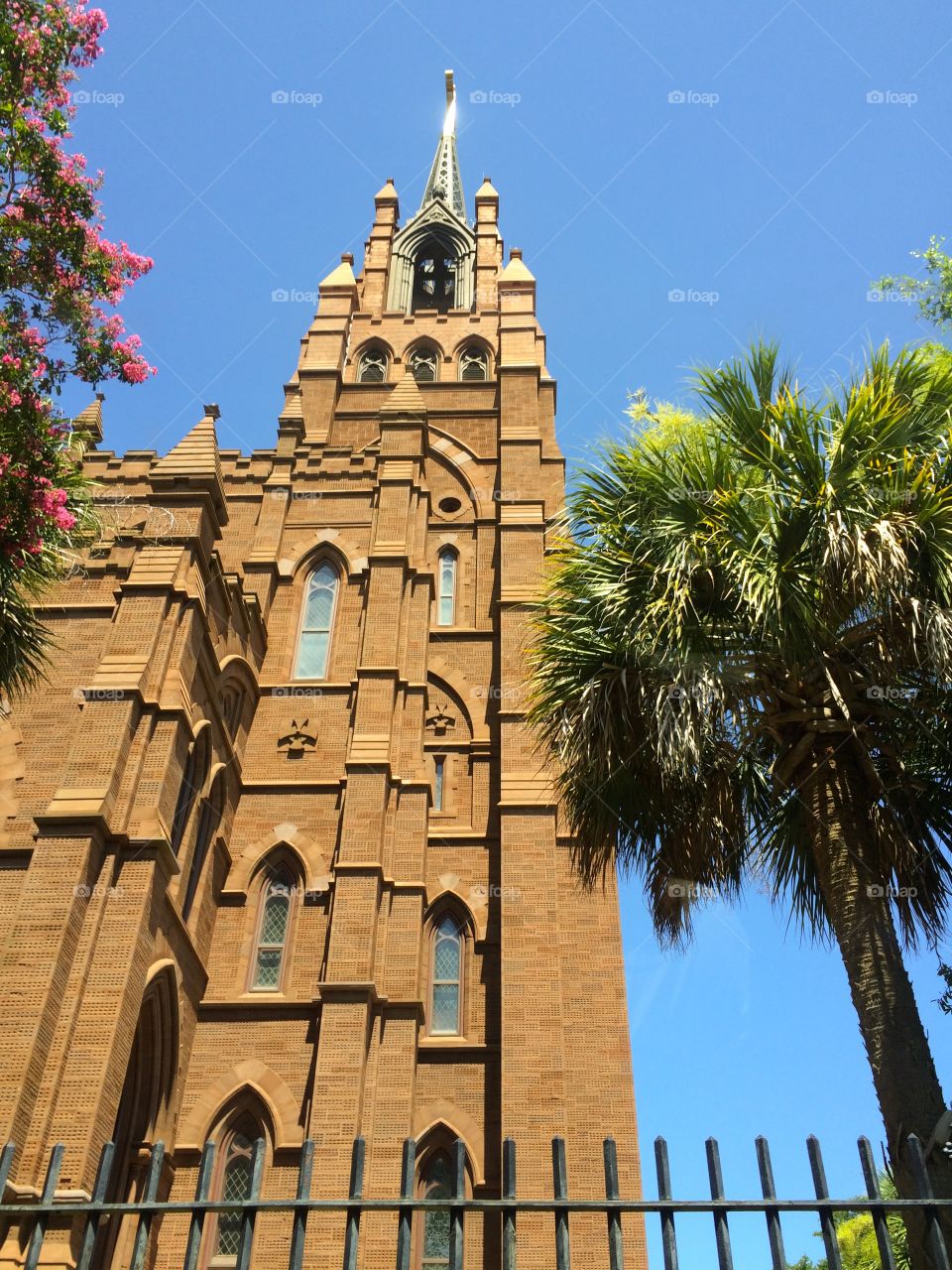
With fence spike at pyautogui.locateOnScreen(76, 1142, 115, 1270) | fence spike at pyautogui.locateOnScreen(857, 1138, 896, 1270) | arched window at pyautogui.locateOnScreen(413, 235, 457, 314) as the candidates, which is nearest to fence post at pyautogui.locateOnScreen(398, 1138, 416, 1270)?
fence spike at pyautogui.locateOnScreen(76, 1142, 115, 1270)

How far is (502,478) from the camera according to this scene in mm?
24688

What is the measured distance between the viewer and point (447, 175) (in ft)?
148

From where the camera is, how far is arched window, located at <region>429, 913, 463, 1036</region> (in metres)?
17.1

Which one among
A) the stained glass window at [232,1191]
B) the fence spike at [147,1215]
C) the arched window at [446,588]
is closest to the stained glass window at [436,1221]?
the stained glass window at [232,1191]

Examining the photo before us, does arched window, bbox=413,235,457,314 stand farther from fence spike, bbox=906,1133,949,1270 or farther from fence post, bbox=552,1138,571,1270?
fence spike, bbox=906,1133,949,1270

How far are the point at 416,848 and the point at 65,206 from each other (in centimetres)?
1086

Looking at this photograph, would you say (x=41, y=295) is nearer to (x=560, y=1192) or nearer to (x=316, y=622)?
(x=560, y=1192)

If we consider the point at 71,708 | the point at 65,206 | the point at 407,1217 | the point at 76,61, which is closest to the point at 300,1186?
the point at 407,1217

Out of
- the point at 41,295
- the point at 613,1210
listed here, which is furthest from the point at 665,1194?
the point at 41,295

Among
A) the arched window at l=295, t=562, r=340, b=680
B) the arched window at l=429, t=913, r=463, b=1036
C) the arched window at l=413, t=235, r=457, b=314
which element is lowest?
the arched window at l=429, t=913, r=463, b=1036

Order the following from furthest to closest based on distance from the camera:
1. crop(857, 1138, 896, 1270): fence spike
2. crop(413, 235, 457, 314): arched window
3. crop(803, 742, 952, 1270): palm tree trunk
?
crop(413, 235, 457, 314): arched window < crop(803, 742, 952, 1270): palm tree trunk < crop(857, 1138, 896, 1270): fence spike

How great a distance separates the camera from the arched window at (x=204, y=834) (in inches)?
639

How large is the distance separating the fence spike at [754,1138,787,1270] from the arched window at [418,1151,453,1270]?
10724 mm

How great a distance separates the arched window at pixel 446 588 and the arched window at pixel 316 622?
7.25ft
